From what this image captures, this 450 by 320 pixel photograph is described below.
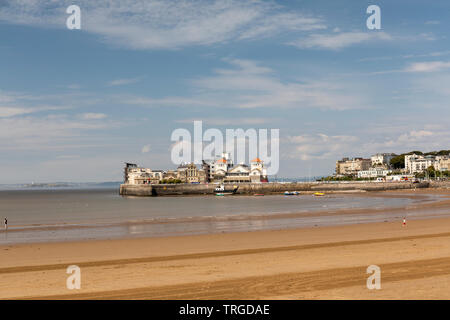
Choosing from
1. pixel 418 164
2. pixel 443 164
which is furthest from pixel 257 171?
pixel 443 164

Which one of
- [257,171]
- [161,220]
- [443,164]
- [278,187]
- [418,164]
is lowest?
[161,220]

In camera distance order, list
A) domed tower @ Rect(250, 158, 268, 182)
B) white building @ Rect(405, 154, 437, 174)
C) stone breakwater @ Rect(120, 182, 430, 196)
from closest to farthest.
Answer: stone breakwater @ Rect(120, 182, 430, 196)
domed tower @ Rect(250, 158, 268, 182)
white building @ Rect(405, 154, 437, 174)

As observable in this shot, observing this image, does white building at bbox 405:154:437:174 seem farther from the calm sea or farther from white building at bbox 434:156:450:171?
the calm sea

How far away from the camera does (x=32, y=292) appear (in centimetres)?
1109

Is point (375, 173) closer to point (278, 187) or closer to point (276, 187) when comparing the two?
point (278, 187)

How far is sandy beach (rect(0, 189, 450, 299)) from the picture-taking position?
1060 centimetres

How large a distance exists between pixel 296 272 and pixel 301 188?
105507 mm

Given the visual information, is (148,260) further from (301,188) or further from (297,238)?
(301,188)

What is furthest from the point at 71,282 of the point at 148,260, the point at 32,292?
the point at 148,260

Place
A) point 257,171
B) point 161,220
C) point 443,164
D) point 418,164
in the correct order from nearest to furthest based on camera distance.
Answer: point 161,220, point 257,171, point 443,164, point 418,164

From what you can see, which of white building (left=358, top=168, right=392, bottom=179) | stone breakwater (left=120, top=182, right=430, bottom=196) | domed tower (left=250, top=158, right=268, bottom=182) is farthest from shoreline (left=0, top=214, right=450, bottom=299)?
white building (left=358, top=168, right=392, bottom=179)

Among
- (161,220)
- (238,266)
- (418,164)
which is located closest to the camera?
(238,266)

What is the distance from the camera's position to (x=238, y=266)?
556 inches

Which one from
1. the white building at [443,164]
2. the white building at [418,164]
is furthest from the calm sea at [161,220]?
the white building at [418,164]
